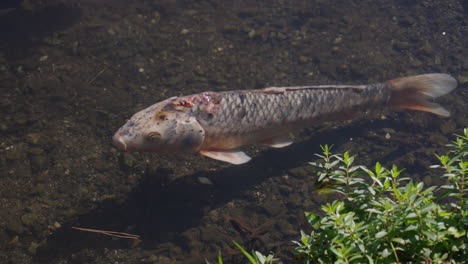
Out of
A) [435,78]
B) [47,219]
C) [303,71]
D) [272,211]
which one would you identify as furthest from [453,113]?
[47,219]

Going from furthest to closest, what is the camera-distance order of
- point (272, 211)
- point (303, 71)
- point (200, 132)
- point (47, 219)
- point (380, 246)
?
point (303, 71), point (272, 211), point (200, 132), point (47, 219), point (380, 246)

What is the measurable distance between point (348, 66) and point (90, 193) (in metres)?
5.58

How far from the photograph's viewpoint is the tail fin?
604 centimetres

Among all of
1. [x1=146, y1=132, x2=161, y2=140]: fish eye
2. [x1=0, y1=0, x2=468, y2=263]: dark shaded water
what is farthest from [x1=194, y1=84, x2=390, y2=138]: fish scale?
[x1=0, y1=0, x2=468, y2=263]: dark shaded water

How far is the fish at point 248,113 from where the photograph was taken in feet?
15.5

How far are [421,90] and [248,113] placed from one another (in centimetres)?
318

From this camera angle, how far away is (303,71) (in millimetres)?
7293

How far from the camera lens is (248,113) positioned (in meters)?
5.09

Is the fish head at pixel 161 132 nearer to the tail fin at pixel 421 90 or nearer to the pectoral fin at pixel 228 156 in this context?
the pectoral fin at pixel 228 156

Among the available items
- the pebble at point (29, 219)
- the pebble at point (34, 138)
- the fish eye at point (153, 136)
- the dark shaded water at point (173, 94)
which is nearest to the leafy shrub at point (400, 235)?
the dark shaded water at point (173, 94)

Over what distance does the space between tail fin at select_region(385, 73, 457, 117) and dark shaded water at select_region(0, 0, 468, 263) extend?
0.64 m

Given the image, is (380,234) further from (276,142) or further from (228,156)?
(276,142)

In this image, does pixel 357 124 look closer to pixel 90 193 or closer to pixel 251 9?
pixel 251 9

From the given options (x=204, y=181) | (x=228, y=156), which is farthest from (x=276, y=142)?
(x=204, y=181)
